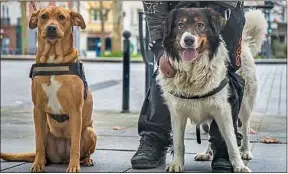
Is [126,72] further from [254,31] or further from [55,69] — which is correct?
[55,69]

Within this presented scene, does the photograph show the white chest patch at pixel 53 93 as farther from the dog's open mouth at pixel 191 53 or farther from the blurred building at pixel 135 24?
the blurred building at pixel 135 24

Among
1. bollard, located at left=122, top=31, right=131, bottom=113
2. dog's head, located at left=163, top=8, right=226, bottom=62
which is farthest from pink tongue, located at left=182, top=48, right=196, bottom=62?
bollard, located at left=122, top=31, right=131, bottom=113

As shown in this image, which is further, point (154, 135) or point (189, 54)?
point (154, 135)

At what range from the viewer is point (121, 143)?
475 cm

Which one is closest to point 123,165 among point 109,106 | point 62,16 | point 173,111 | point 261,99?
point 173,111

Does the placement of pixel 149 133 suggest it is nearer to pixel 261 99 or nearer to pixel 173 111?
pixel 173 111

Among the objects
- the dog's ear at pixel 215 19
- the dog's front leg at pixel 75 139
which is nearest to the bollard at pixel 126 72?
the dog's front leg at pixel 75 139

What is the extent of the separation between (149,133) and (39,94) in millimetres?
815

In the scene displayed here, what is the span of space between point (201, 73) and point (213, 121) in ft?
1.27

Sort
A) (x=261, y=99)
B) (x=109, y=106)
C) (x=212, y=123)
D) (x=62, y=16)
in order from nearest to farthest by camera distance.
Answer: (x=62, y=16), (x=212, y=123), (x=109, y=106), (x=261, y=99)

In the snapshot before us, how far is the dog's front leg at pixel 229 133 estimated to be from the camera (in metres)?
3.24

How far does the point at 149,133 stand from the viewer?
12.2ft

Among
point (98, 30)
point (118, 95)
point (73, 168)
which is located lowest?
point (118, 95)

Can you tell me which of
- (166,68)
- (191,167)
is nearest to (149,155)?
(191,167)
